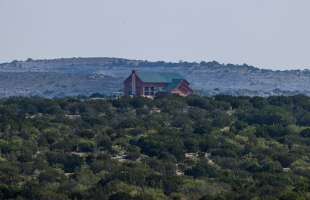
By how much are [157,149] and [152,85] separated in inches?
1688

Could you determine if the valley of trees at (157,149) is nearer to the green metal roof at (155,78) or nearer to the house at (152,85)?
the house at (152,85)

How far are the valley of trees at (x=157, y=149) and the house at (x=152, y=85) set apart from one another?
619 inches

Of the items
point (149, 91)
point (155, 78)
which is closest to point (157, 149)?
point (149, 91)

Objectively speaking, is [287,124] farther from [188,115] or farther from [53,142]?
[53,142]

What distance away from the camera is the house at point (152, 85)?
9969 centimetres

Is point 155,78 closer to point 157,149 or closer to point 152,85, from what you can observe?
point 152,85

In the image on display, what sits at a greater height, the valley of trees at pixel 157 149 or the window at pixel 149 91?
the valley of trees at pixel 157 149

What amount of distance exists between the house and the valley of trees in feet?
51.6

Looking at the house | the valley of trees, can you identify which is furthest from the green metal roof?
the valley of trees

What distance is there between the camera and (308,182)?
4712 cm

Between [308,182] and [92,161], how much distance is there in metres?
11.8

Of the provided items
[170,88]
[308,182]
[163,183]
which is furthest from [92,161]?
[170,88]

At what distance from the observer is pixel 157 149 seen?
193 feet

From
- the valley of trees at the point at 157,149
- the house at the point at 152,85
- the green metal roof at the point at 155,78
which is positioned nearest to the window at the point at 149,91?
the house at the point at 152,85
